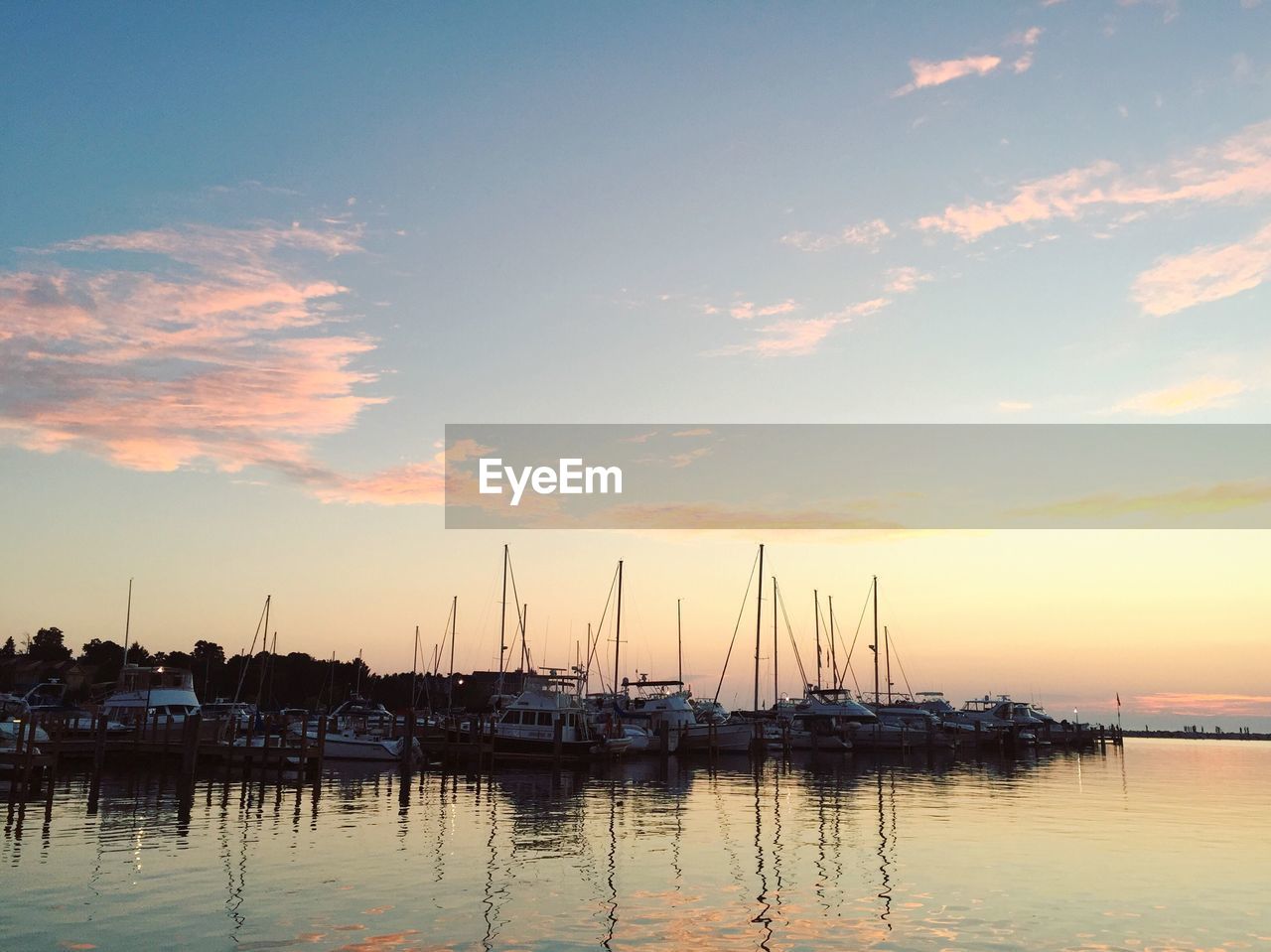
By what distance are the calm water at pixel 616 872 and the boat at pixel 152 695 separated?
20396mm

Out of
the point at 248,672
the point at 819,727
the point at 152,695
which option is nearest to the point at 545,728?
the point at 152,695

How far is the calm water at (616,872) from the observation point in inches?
763

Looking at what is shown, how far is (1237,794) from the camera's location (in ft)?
199

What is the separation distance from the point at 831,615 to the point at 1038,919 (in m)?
93.2

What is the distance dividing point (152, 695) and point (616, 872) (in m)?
50.4

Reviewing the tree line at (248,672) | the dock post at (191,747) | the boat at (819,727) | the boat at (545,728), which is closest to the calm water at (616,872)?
the dock post at (191,747)

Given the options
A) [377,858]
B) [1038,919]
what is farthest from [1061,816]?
[377,858]

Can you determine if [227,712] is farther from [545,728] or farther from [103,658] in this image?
[103,658]

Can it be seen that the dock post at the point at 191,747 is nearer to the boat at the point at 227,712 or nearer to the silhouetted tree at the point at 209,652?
the boat at the point at 227,712

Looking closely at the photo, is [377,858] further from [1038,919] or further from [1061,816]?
[1061,816]

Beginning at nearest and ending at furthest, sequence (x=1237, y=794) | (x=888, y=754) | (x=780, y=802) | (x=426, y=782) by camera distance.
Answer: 1. (x=780, y=802)
2. (x=426, y=782)
3. (x=1237, y=794)
4. (x=888, y=754)

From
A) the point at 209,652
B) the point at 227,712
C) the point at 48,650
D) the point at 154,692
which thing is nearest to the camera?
the point at 154,692

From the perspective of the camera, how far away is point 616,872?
26.0 metres

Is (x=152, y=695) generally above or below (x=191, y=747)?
above
